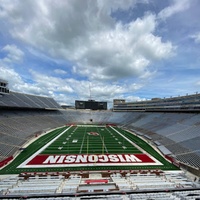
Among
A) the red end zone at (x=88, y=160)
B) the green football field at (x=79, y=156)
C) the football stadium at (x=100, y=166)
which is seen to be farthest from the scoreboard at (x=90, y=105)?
the red end zone at (x=88, y=160)

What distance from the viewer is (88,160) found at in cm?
2375

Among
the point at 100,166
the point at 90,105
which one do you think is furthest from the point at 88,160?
the point at 90,105

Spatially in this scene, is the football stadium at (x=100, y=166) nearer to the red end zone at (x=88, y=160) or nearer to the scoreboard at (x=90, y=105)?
the red end zone at (x=88, y=160)

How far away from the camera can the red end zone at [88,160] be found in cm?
2230

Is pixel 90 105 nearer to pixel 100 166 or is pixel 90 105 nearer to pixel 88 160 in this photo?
pixel 88 160

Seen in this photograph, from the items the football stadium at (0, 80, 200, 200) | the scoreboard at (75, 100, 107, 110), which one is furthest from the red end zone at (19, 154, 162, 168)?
the scoreboard at (75, 100, 107, 110)

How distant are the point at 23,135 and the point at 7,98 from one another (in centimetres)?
1818

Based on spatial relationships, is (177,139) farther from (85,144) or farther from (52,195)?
(52,195)

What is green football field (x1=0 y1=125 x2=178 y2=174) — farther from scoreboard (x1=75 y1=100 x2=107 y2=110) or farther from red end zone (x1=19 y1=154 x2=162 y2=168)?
scoreboard (x1=75 y1=100 x2=107 y2=110)

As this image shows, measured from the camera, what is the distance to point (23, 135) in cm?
3472

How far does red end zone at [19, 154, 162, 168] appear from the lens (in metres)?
22.3

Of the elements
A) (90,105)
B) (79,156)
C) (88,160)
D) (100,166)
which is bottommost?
(100,166)

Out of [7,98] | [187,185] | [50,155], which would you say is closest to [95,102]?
[7,98]

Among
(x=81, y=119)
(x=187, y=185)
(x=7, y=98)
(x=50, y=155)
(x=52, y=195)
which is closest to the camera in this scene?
(x=52, y=195)
